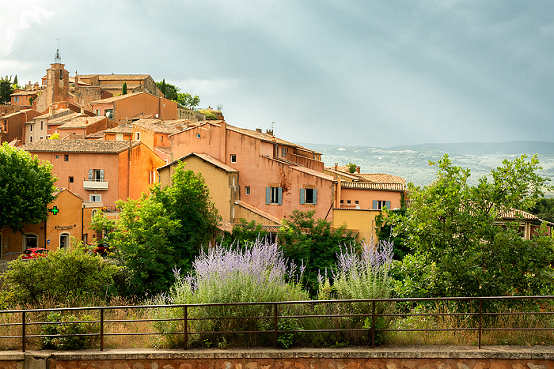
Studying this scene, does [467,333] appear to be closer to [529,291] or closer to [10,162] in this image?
[529,291]

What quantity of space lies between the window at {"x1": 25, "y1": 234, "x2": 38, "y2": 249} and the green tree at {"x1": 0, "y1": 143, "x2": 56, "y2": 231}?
1.16 metres

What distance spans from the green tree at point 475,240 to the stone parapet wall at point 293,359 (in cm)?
162

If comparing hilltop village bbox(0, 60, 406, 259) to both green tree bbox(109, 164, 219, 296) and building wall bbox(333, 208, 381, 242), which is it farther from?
green tree bbox(109, 164, 219, 296)

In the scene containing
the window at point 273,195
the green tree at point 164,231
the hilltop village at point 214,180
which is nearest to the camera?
the green tree at point 164,231

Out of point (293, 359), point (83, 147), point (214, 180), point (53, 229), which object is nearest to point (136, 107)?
point (83, 147)

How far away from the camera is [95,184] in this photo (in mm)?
43438

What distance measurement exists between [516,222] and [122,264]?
19.9 metres

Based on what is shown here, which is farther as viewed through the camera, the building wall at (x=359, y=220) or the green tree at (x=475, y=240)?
the building wall at (x=359, y=220)

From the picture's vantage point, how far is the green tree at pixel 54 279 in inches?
440

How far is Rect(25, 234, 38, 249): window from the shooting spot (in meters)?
35.8

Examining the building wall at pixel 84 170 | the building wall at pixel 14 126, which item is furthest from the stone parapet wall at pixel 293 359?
the building wall at pixel 14 126

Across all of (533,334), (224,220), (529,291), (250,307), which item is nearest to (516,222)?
(529,291)

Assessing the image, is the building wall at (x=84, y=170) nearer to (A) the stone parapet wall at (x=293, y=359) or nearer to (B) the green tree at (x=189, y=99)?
(A) the stone parapet wall at (x=293, y=359)

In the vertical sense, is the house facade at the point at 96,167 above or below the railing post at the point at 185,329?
above
